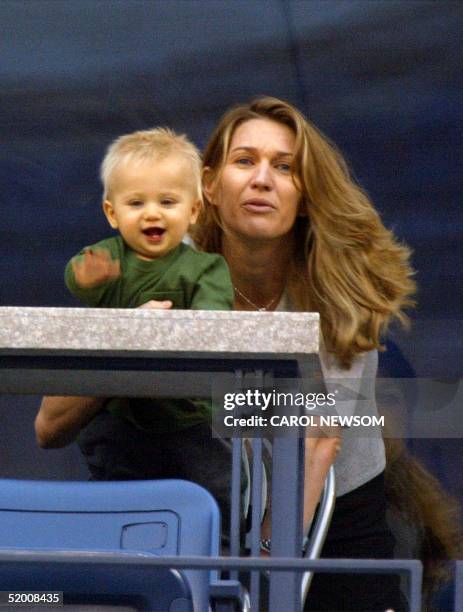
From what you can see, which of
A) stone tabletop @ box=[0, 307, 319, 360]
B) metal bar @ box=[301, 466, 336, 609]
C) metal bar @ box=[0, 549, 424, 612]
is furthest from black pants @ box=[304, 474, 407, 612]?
metal bar @ box=[0, 549, 424, 612]

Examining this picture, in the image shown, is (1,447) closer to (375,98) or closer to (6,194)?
(6,194)

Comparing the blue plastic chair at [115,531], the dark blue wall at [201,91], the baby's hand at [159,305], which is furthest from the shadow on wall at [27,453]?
the blue plastic chair at [115,531]

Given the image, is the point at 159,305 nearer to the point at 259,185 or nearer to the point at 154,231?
the point at 154,231

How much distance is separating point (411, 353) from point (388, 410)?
0.16m

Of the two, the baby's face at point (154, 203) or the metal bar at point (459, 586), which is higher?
the baby's face at point (154, 203)

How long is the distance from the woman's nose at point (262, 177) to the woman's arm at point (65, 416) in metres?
0.65

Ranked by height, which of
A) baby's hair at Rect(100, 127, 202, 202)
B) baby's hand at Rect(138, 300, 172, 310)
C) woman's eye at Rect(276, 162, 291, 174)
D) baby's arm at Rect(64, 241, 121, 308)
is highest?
woman's eye at Rect(276, 162, 291, 174)

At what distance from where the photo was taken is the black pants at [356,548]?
2.92 m

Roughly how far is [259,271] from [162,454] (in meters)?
0.56

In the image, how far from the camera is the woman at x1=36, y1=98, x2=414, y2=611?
283 centimetres

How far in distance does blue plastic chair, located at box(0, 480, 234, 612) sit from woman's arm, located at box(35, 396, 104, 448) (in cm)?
34

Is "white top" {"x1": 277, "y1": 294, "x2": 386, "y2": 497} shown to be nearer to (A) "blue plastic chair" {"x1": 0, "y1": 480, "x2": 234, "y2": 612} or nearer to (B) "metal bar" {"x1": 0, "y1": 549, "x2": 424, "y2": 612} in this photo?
(A) "blue plastic chair" {"x1": 0, "y1": 480, "x2": 234, "y2": 612}

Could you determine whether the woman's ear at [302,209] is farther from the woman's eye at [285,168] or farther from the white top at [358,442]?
the white top at [358,442]

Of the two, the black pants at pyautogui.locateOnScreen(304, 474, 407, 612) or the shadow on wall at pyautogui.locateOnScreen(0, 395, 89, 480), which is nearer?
the black pants at pyautogui.locateOnScreen(304, 474, 407, 612)
